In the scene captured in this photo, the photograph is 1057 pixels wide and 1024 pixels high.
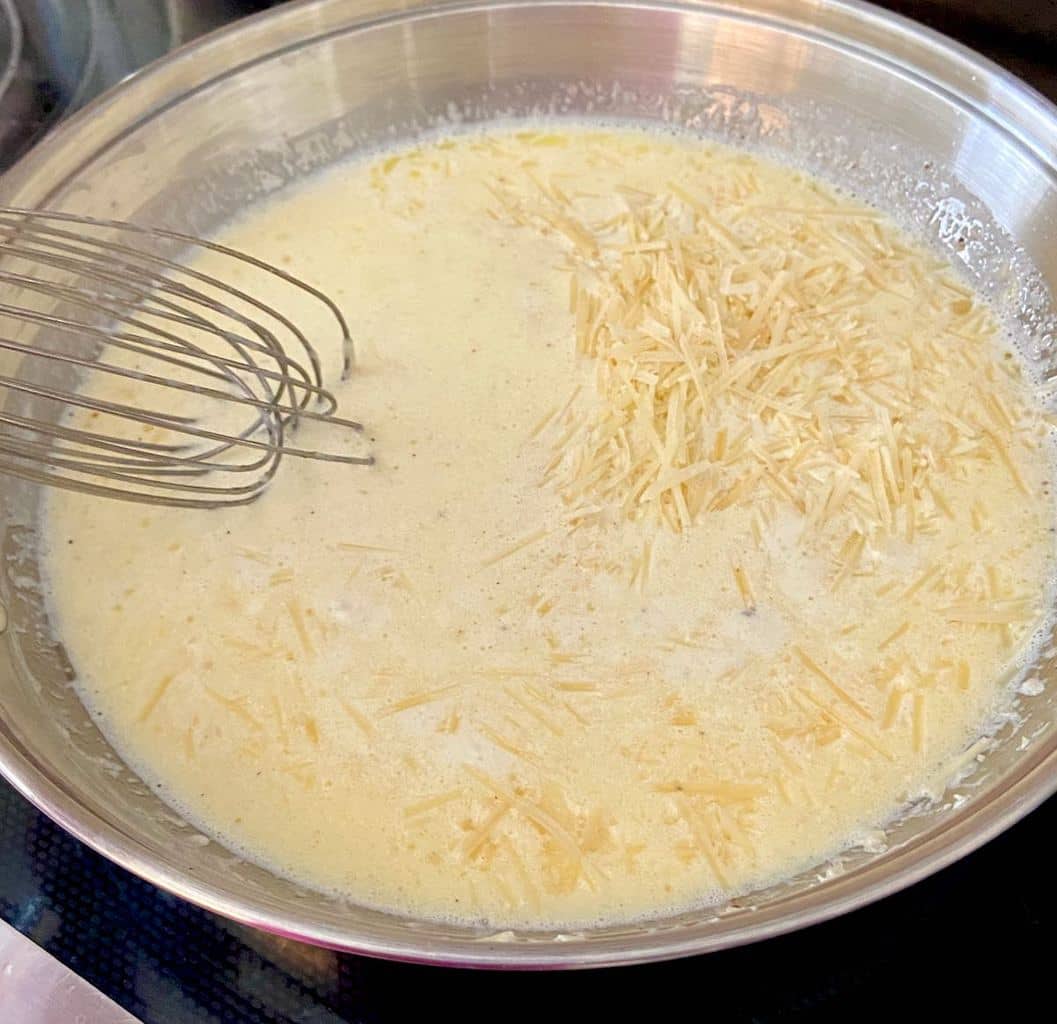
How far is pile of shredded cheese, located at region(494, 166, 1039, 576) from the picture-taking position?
4.28 ft

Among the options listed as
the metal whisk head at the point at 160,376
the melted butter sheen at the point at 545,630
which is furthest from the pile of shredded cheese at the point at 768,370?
the metal whisk head at the point at 160,376

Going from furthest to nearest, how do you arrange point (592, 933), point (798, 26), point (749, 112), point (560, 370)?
point (749, 112) < point (798, 26) < point (560, 370) < point (592, 933)

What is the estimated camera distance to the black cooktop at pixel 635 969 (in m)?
1.06

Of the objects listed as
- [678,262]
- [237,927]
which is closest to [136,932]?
[237,927]

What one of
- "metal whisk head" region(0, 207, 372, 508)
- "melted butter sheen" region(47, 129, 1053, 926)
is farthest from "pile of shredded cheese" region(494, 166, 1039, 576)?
"metal whisk head" region(0, 207, 372, 508)

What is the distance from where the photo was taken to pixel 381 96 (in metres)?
1.72

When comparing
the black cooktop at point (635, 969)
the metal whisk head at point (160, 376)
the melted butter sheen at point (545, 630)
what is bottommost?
the black cooktop at point (635, 969)

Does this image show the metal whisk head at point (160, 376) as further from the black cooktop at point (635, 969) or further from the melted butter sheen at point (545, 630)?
the black cooktop at point (635, 969)

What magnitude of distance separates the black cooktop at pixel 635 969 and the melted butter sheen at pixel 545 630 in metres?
0.08

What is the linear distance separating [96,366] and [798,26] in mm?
1172

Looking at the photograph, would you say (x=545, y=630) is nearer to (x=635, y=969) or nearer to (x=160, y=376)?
(x=635, y=969)

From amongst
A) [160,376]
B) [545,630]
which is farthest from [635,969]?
[160,376]

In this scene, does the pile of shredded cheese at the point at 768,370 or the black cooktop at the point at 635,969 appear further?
the pile of shredded cheese at the point at 768,370

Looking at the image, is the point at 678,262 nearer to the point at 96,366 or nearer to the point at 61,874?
the point at 96,366
